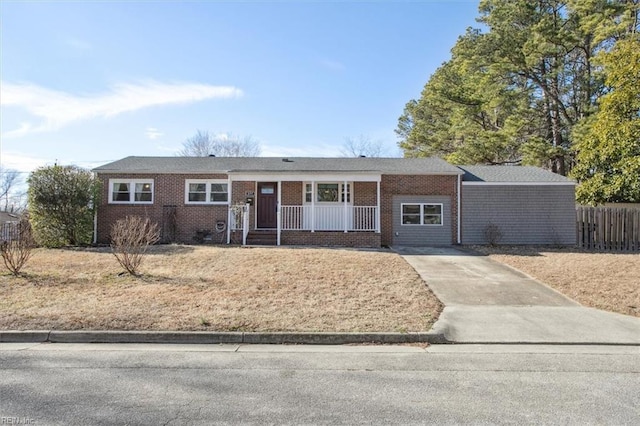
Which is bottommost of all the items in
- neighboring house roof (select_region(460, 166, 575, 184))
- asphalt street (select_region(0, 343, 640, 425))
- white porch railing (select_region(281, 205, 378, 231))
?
asphalt street (select_region(0, 343, 640, 425))

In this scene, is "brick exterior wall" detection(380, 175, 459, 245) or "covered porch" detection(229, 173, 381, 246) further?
"brick exterior wall" detection(380, 175, 459, 245)

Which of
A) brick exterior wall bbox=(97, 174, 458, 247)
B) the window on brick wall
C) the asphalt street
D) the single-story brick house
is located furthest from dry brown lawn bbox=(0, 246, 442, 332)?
the window on brick wall

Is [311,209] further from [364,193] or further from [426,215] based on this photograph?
[426,215]

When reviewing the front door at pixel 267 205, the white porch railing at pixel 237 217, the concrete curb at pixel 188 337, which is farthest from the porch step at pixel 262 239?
the concrete curb at pixel 188 337

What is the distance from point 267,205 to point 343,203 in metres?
3.25

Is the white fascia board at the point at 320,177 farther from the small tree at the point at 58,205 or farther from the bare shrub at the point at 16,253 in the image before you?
the bare shrub at the point at 16,253

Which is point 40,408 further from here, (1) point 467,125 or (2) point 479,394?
(1) point 467,125

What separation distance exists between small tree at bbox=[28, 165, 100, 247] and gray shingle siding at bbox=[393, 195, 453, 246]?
12389 millimetres

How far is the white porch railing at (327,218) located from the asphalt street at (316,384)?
10.7m

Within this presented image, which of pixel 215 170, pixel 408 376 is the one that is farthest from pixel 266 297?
pixel 215 170

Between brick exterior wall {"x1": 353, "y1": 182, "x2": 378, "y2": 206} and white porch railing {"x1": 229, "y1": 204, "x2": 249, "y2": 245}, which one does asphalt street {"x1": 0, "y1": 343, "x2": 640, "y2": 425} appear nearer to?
white porch railing {"x1": 229, "y1": 204, "x2": 249, "y2": 245}

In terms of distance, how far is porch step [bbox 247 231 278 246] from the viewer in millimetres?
15588

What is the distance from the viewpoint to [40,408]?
3.49 m

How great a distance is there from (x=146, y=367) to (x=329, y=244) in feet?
35.9
